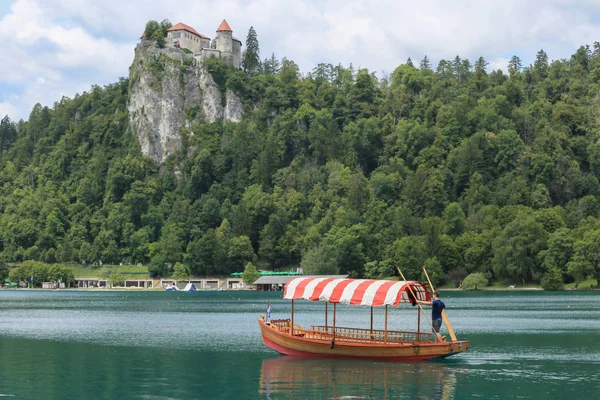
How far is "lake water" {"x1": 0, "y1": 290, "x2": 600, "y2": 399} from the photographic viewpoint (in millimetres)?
44250

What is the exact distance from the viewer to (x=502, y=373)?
50.2m

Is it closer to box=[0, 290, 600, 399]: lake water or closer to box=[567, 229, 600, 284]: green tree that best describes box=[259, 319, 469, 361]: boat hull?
box=[0, 290, 600, 399]: lake water

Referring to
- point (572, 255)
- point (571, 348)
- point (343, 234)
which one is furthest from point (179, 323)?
point (343, 234)

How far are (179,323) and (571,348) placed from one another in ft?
138

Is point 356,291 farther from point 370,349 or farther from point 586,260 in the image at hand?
point 586,260

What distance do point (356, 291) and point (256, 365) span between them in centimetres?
778

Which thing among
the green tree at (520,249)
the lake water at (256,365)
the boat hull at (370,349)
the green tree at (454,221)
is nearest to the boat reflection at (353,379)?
the lake water at (256,365)

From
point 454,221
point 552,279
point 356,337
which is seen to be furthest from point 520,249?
point 356,337

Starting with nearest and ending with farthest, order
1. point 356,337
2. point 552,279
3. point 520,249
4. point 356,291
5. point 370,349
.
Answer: point 370,349 < point 356,291 < point 356,337 < point 552,279 < point 520,249

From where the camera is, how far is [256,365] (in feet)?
176

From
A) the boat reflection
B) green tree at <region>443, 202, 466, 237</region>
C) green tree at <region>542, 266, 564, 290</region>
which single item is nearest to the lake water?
the boat reflection

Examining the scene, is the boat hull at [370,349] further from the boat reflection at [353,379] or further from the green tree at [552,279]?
the green tree at [552,279]

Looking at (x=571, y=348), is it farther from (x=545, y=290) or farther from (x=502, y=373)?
(x=545, y=290)

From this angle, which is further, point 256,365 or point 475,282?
point 475,282
